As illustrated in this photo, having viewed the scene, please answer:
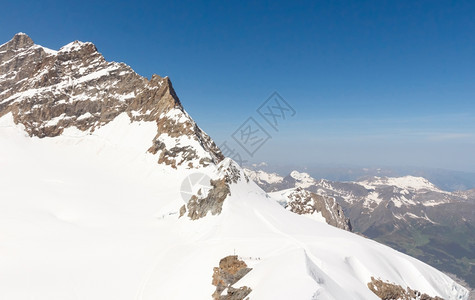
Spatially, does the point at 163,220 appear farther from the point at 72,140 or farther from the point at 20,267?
the point at 72,140

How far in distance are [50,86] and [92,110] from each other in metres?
23.5

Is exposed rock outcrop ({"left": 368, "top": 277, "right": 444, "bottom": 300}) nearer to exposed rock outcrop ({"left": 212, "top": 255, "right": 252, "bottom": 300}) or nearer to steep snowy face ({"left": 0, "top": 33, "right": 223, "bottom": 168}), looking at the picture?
exposed rock outcrop ({"left": 212, "top": 255, "right": 252, "bottom": 300})

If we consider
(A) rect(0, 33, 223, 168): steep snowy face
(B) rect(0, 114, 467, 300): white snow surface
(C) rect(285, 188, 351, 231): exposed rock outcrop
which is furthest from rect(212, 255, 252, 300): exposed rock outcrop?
(C) rect(285, 188, 351, 231): exposed rock outcrop

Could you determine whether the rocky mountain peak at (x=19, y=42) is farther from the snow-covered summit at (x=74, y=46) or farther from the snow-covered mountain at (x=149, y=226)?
the snow-covered mountain at (x=149, y=226)

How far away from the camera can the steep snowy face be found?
84125 mm

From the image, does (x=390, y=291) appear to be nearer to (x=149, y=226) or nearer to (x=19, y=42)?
(x=149, y=226)

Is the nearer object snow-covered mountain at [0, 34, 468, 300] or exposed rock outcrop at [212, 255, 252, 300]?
exposed rock outcrop at [212, 255, 252, 300]

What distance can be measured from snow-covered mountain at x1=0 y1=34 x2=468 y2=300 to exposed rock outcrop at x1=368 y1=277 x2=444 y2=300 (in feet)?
0.72

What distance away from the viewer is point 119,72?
113750 millimetres

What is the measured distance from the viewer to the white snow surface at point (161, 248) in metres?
26.1

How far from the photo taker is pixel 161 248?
3988 centimetres

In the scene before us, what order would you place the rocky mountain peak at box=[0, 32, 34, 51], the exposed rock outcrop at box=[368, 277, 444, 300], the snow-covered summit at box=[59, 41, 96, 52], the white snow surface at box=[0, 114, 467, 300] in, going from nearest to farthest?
1. the white snow surface at box=[0, 114, 467, 300]
2. the exposed rock outcrop at box=[368, 277, 444, 300]
3. the snow-covered summit at box=[59, 41, 96, 52]
4. the rocky mountain peak at box=[0, 32, 34, 51]

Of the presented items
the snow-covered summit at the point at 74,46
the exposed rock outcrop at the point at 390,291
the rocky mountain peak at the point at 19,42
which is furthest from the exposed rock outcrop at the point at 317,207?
the rocky mountain peak at the point at 19,42

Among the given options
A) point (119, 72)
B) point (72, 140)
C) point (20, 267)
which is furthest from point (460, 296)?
point (119, 72)
